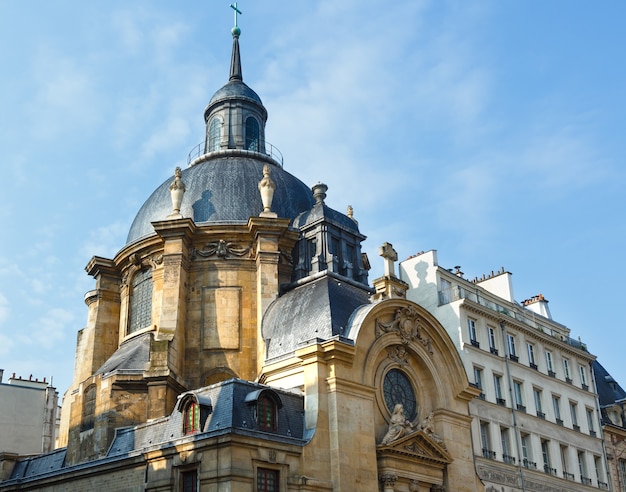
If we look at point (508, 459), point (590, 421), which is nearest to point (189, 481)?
point (508, 459)

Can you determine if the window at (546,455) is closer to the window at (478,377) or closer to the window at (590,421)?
the window at (590,421)

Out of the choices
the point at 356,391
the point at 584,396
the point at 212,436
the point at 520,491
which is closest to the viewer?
the point at 212,436

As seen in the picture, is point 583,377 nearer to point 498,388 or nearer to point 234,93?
point 498,388

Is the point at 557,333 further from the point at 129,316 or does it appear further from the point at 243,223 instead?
the point at 129,316

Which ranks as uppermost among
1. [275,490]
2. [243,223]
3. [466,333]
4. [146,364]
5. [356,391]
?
[243,223]

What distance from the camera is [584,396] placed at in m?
45.0

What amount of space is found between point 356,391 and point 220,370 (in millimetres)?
8222

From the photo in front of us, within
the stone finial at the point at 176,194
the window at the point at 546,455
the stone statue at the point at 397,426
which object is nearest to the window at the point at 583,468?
the window at the point at 546,455

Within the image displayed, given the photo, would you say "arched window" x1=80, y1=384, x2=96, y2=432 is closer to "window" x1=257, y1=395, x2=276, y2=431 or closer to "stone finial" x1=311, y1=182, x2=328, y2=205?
"window" x1=257, y1=395, x2=276, y2=431

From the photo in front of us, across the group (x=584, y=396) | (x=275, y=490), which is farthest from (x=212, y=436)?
(x=584, y=396)

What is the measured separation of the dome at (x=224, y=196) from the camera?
1533 inches

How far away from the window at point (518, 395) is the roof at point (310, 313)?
33.1ft

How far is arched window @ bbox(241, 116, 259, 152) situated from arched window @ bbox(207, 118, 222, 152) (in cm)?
153

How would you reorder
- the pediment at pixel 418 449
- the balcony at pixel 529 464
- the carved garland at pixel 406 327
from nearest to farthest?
the pediment at pixel 418 449 → the carved garland at pixel 406 327 → the balcony at pixel 529 464
